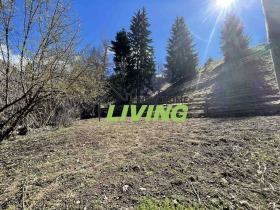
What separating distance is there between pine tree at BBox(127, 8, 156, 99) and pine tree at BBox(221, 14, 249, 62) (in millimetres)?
7081

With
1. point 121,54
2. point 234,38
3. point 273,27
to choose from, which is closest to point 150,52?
point 121,54

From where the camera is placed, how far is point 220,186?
2.05 meters

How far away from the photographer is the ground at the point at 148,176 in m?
1.83

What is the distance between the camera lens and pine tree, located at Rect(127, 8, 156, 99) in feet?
59.4

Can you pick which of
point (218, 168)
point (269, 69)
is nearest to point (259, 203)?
point (218, 168)

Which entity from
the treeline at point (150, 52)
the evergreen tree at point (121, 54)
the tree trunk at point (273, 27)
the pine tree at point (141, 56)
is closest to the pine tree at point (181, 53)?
the treeline at point (150, 52)

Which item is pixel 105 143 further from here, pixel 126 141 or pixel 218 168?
pixel 218 168

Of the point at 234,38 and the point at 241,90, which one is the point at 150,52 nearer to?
the point at 234,38

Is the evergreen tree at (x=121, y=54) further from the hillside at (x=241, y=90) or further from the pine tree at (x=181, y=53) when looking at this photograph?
the hillside at (x=241, y=90)

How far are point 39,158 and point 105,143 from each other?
1.32 metres

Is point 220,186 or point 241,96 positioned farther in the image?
point 241,96

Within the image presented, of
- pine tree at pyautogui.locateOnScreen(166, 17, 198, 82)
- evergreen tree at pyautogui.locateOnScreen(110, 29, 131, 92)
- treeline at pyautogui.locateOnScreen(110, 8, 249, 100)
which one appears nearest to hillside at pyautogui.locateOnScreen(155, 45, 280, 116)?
treeline at pyautogui.locateOnScreen(110, 8, 249, 100)

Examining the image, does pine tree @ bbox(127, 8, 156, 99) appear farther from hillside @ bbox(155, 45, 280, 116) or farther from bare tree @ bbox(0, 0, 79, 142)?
bare tree @ bbox(0, 0, 79, 142)

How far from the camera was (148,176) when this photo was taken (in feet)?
7.70
